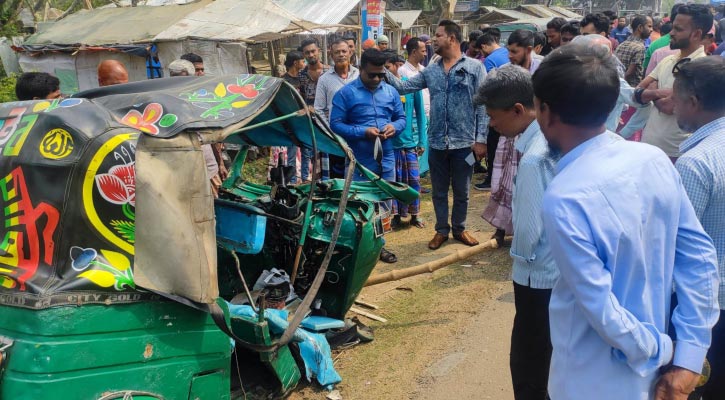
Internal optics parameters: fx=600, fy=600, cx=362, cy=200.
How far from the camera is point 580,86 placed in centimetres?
169

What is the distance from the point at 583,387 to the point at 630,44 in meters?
7.73

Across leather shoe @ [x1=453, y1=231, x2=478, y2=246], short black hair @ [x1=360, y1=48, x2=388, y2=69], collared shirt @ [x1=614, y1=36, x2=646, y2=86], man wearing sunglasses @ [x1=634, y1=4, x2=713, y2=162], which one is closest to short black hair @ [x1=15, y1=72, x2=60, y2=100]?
short black hair @ [x1=360, y1=48, x2=388, y2=69]

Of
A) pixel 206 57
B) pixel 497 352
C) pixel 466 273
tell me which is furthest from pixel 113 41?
pixel 497 352

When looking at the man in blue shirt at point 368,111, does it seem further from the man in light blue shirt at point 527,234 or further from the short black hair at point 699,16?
the man in light blue shirt at point 527,234

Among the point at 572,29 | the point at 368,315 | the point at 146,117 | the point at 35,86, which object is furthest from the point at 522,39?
the point at 146,117

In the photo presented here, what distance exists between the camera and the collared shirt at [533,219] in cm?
258

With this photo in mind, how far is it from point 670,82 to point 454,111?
1906 mm

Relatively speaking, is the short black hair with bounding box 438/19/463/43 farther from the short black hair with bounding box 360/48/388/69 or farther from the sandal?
the sandal

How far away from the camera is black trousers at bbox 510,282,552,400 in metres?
2.69

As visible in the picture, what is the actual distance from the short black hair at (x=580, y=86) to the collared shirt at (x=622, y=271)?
0.28ft

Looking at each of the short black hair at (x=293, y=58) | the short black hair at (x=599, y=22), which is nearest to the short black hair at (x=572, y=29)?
the short black hair at (x=599, y=22)

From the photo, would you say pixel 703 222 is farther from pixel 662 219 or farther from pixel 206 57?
pixel 206 57

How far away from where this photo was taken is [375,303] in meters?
5.05

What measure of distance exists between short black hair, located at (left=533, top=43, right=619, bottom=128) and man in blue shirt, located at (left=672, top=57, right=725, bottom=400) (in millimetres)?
930
